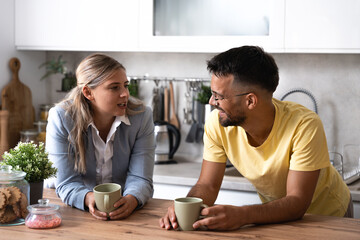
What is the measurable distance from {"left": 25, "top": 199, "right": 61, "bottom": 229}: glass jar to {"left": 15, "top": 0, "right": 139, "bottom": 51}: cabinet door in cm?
167

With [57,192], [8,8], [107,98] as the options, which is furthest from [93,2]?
[57,192]

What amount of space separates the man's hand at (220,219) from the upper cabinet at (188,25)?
4.81 ft

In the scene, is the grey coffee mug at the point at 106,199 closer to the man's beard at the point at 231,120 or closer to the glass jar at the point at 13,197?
the glass jar at the point at 13,197

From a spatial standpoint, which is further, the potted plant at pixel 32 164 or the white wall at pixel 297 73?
the white wall at pixel 297 73

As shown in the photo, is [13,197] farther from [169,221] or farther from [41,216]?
[169,221]

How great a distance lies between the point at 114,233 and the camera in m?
1.48

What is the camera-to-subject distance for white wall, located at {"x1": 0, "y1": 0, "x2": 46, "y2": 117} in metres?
3.21

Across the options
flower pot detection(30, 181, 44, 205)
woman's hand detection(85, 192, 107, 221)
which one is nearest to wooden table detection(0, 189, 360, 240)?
woman's hand detection(85, 192, 107, 221)

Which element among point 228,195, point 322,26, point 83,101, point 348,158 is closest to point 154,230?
point 83,101

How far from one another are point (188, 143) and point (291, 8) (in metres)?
1.15

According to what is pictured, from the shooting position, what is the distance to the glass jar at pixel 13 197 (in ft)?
4.96

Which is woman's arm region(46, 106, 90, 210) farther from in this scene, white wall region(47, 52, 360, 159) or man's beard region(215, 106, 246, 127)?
white wall region(47, 52, 360, 159)

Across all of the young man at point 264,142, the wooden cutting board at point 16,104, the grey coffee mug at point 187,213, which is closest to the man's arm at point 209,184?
the young man at point 264,142

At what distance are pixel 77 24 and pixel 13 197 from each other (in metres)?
1.82
